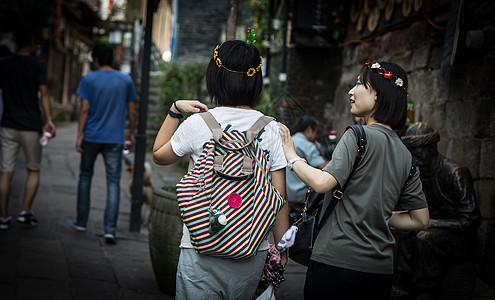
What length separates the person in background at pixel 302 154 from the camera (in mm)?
6527

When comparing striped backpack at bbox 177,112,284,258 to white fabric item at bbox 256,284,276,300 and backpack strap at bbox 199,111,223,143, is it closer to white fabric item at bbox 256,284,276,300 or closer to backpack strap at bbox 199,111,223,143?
backpack strap at bbox 199,111,223,143

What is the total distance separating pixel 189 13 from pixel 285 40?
1272 centimetres

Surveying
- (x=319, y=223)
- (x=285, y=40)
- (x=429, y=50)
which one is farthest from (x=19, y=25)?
(x=319, y=223)

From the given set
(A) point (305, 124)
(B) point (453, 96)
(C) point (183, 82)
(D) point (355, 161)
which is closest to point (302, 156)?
(A) point (305, 124)

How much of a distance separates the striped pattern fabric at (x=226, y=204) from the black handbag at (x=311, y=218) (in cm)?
29

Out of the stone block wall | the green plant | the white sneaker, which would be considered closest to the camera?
the stone block wall

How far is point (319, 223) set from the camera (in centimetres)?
251

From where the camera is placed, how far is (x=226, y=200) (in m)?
2.22

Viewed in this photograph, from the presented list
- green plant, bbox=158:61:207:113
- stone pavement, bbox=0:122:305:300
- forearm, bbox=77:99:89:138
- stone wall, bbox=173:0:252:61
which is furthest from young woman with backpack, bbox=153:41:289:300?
stone wall, bbox=173:0:252:61

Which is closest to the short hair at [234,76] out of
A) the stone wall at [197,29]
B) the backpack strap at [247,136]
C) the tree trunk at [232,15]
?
the backpack strap at [247,136]

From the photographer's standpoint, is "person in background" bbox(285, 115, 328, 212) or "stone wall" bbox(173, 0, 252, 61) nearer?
"person in background" bbox(285, 115, 328, 212)

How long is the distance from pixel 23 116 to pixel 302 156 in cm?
297

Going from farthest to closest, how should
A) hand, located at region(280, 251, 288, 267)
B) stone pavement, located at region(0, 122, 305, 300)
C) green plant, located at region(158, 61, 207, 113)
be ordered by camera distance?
green plant, located at region(158, 61, 207, 113) < stone pavement, located at region(0, 122, 305, 300) < hand, located at region(280, 251, 288, 267)

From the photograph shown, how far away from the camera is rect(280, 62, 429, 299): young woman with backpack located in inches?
94.1
